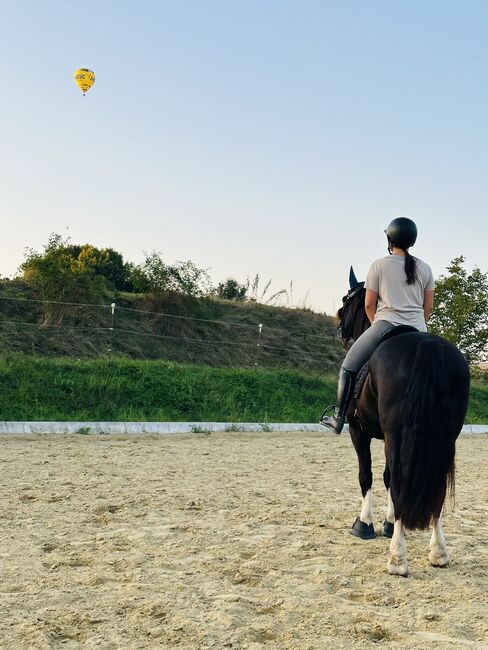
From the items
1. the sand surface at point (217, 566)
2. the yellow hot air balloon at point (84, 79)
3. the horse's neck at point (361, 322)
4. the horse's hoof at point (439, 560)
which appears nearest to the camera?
the sand surface at point (217, 566)

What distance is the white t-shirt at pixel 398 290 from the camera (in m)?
5.02

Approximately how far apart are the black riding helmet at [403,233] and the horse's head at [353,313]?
0.77 meters

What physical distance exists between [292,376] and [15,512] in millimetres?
12634

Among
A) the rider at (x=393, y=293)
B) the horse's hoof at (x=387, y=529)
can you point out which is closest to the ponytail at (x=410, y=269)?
the rider at (x=393, y=293)

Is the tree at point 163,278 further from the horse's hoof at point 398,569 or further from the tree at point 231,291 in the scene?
the horse's hoof at point 398,569

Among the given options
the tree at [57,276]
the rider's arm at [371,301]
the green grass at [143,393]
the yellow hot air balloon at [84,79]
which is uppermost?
the yellow hot air balloon at [84,79]

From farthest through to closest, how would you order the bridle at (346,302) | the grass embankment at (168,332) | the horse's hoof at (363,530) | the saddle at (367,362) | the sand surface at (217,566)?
the grass embankment at (168,332)
the bridle at (346,302)
the horse's hoof at (363,530)
the saddle at (367,362)
the sand surface at (217,566)

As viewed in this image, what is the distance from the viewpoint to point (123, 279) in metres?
33.1

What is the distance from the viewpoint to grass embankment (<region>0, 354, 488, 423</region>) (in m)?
Result: 13.1

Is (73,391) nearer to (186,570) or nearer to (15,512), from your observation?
(15,512)

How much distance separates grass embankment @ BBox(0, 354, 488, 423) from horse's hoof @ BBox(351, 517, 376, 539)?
27.1 ft

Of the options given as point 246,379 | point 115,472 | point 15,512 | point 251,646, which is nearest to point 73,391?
point 246,379

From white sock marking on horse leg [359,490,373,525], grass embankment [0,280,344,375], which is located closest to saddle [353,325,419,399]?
white sock marking on horse leg [359,490,373,525]

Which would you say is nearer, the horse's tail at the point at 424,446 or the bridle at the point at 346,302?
the horse's tail at the point at 424,446
